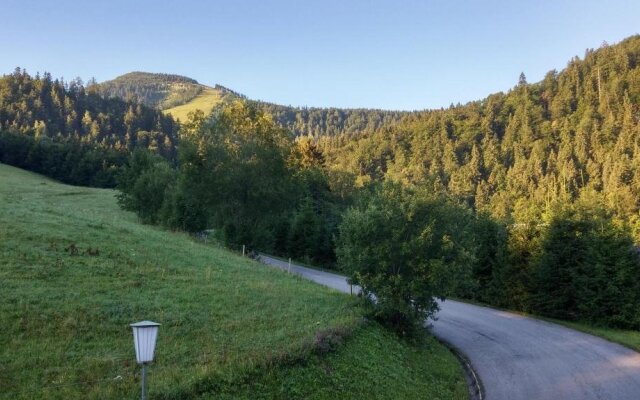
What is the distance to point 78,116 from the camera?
16938 cm

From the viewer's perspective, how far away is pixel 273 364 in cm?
1198

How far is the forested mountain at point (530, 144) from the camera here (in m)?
129

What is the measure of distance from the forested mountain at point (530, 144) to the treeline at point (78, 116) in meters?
59.8

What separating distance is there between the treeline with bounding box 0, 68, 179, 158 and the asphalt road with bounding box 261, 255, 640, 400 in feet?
426

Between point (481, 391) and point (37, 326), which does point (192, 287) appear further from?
point (481, 391)

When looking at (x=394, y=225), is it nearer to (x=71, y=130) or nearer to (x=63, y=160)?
(x=63, y=160)

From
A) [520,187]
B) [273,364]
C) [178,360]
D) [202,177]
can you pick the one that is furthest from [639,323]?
[520,187]

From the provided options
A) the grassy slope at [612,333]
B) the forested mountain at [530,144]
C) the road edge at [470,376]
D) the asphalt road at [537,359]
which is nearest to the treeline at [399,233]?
the grassy slope at [612,333]

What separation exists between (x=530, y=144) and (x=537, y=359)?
15659 centimetres

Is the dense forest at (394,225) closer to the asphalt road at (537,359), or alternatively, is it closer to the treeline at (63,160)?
the treeline at (63,160)

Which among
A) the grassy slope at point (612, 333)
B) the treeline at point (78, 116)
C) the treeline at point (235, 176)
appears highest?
the treeline at point (78, 116)

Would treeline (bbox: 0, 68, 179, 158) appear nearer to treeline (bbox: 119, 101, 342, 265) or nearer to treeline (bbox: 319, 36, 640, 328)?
treeline (bbox: 319, 36, 640, 328)

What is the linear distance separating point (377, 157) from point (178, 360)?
160605 millimetres

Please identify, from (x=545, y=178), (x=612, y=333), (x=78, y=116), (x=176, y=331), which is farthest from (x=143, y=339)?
(x=78, y=116)
